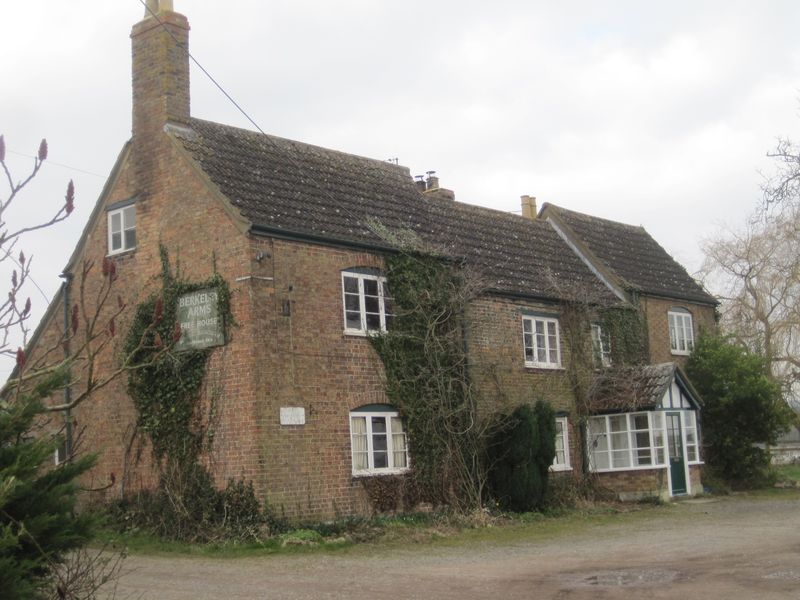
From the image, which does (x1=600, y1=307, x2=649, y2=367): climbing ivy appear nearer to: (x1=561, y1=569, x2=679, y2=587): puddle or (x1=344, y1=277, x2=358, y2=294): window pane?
(x1=344, y1=277, x2=358, y2=294): window pane

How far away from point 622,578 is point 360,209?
12.1 meters

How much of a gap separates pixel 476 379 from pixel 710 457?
10.3 meters

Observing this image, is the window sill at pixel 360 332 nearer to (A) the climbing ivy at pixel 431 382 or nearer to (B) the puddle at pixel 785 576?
(A) the climbing ivy at pixel 431 382

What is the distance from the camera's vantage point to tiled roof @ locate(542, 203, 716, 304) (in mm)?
30812

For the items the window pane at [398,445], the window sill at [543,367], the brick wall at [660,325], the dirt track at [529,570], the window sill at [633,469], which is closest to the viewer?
the dirt track at [529,570]

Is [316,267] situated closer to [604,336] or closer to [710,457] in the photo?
[604,336]

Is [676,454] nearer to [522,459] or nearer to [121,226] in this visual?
[522,459]

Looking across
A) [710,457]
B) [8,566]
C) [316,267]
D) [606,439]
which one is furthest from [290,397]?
[710,457]

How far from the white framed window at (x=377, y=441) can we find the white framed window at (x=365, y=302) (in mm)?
1749

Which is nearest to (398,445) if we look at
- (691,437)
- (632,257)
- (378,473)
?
(378,473)

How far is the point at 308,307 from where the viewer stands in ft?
66.1

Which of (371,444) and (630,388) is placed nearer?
(371,444)

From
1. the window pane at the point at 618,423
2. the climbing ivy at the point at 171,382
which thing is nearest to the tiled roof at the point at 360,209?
the climbing ivy at the point at 171,382

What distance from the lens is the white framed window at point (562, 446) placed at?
25.7 meters
